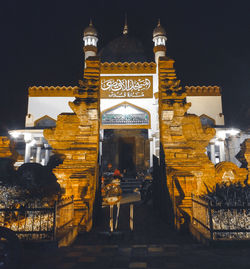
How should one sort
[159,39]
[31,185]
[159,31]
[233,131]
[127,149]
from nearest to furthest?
[31,185]
[233,131]
[159,31]
[159,39]
[127,149]

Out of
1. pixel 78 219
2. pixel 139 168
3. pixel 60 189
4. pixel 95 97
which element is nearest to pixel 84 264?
pixel 78 219

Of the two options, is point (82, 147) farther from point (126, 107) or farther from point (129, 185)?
point (126, 107)

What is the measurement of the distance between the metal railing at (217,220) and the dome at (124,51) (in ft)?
63.3

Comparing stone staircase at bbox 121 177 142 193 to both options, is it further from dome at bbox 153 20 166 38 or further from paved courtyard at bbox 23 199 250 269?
dome at bbox 153 20 166 38

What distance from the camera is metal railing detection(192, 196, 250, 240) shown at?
12.7 ft

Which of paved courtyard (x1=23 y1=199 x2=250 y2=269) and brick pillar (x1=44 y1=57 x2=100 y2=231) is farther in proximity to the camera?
brick pillar (x1=44 y1=57 x2=100 y2=231)

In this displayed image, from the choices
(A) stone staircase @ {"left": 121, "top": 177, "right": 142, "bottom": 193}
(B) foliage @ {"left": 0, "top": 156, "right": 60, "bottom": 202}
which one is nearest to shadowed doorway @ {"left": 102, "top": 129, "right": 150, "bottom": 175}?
(A) stone staircase @ {"left": 121, "top": 177, "right": 142, "bottom": 193}

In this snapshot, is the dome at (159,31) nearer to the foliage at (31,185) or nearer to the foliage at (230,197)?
the foliage at (31,185)

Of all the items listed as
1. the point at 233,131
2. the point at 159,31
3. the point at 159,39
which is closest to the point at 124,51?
the point at 159,39

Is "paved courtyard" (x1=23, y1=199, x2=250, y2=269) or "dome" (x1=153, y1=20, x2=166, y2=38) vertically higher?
"dome" (x1=153, y1=20, x2=166, y2=38)

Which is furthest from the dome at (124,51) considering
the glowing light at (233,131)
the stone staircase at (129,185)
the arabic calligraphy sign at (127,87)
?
the stone staircase at (129,185)

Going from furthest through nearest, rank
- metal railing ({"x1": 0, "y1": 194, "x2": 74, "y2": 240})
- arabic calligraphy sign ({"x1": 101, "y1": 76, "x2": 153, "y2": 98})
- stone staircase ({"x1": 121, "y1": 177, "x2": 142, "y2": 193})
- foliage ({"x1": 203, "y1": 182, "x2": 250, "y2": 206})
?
arabic calligraphy sign ({"x1": 101, "y1": 76, "x2": 153, "y2": 98}) < stone staircase ({"x1": 121, "y1": 177, "x2": 142, "y2": 193}) < foliage ({"x1": 203, "y1": 182, "x2": 250, "y2": 206}) < metal railing ({"x1": 0, "y1": 194, "x2": 74, "y2": 240})

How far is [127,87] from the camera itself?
709 inches

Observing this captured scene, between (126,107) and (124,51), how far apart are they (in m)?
7.97
